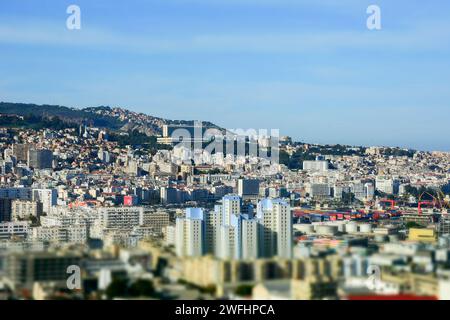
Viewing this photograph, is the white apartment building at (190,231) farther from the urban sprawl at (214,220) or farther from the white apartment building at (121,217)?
the white apartment building at (121,217)

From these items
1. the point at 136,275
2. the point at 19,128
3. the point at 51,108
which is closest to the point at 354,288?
the point at 136,275

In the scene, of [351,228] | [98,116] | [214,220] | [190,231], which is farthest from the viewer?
[98,116]

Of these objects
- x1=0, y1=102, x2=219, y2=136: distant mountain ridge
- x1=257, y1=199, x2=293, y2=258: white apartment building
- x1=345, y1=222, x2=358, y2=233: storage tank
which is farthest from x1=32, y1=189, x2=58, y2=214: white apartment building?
x1=0, y1=102, x2=219, y2=136: distant mountain ridge

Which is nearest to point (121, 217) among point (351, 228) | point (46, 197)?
point (46, 197)

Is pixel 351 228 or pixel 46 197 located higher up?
pixel 46 197

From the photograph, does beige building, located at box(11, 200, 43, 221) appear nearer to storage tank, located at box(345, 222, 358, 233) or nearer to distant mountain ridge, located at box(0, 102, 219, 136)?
storage tank, located at box(345, 222, 358, 233)

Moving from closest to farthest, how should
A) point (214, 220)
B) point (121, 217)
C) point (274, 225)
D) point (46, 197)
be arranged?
point (274, 225), point (214, 220), point (121, 217), point (46, 197)

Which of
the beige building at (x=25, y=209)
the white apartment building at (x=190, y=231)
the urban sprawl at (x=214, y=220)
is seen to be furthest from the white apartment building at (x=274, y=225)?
the beige building at (x=25, y=209)

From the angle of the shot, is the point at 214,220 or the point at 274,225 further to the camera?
the point at 214,220

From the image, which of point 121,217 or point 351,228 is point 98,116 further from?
point 351,228
